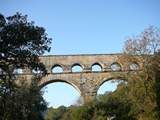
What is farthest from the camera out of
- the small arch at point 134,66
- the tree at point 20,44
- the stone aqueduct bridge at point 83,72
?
the stone aqueduct bridge at point 83,72

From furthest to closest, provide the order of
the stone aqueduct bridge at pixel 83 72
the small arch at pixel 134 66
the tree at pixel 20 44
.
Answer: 1. the stone aqueduct bridge at pixel 83 72
2. the small arch at pixel 134 66
3. the tree at pixel 20 44

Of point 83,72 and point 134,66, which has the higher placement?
point 83,72

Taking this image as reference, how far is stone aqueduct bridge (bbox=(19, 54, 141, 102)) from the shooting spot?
44.2 metres

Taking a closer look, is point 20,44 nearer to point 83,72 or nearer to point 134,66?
point 134,66

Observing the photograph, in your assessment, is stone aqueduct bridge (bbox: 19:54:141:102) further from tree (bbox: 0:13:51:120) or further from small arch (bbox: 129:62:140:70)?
tree (bbox: 0:13:51:120)

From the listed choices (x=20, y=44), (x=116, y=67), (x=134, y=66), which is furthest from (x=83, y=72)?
(x=20, y=44)

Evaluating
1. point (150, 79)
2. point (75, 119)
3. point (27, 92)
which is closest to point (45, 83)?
point (75, 119)

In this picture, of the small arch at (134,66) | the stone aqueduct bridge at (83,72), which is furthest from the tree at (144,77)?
the stone aqueduct bridge at (83,72)

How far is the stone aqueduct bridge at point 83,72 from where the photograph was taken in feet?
145

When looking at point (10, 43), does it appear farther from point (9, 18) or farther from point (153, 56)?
point (153, 56)

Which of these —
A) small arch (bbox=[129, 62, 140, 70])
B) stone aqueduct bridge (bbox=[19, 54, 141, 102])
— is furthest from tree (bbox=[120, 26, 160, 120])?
stone aqueduct bridge (bbox=[19, 54, 141, 102])

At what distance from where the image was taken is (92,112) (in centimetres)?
3850

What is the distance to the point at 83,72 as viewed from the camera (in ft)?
148

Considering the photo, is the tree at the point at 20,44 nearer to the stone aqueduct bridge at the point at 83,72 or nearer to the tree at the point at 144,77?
the tree at the point at 144,77
